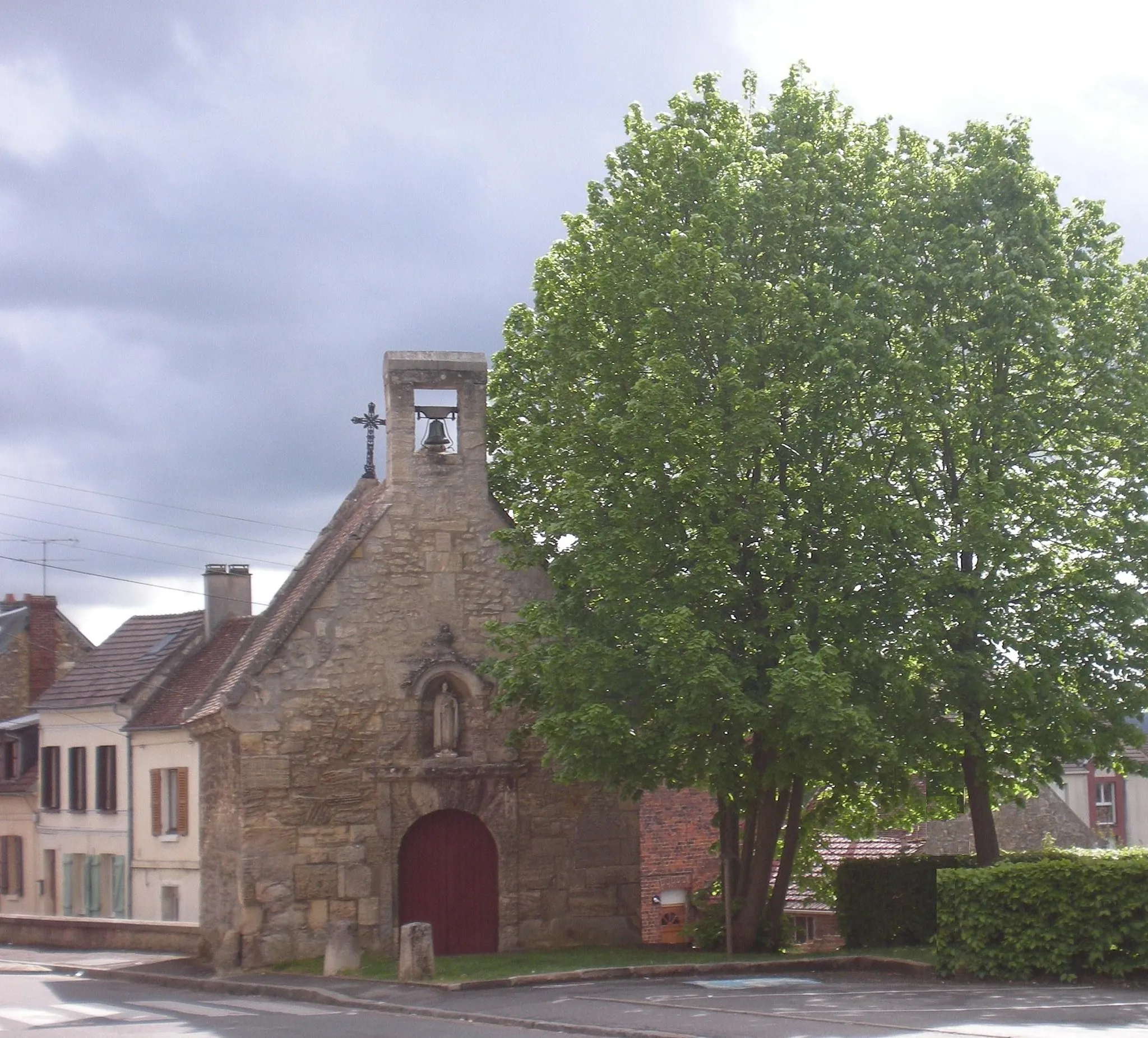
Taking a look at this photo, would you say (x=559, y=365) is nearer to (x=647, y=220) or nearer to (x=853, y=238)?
(x=647, y=220)

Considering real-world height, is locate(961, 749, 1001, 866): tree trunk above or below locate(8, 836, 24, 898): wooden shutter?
above

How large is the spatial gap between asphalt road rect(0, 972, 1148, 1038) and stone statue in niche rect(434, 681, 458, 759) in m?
4.85

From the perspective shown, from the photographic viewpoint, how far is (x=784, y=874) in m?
24.5

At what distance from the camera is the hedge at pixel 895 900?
23469 mm

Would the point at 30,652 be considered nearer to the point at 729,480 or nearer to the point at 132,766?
the point at 132,766

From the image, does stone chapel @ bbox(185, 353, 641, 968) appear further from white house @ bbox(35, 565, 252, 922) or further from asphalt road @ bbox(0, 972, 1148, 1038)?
white house @ bbox(35, 565, 252, 922)

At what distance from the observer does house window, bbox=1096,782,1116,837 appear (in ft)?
168

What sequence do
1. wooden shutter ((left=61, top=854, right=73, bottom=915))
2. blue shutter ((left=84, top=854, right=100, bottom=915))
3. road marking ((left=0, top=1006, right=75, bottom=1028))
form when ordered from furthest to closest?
wooden shutter ((left=61, top=854, right=73, bottom=915)) < blue shutter ((left=84, top=854, right=100, bottom=915)) < road marking ((left=0, top=1006, right=75, bottom=1028))

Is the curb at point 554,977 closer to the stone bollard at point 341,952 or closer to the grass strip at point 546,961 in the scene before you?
the grass strip at point 546,961

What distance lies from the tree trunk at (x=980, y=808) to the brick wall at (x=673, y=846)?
13.6m

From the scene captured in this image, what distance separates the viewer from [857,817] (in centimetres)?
2562

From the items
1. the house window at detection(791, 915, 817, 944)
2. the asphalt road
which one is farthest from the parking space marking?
the house window at detection(791, 915, 817, 944)

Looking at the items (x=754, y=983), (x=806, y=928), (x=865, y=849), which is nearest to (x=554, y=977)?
(x=754, y=983)

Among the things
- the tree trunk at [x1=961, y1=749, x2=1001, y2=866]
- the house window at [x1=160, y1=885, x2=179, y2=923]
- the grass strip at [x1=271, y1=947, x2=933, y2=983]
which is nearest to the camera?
the grass strip at [x1=271, y1=947, x2=933, y2=983]
